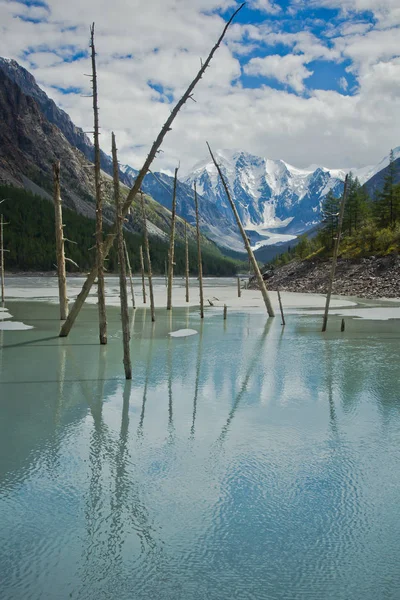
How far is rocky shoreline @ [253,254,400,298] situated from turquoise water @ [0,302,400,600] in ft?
156

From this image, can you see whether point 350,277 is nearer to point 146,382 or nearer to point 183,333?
point 183,333

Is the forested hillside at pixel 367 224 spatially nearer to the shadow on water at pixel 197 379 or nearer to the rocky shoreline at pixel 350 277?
the rocky shoreline at pixel 350 277

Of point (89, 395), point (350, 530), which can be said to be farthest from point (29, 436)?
point (350, 530)

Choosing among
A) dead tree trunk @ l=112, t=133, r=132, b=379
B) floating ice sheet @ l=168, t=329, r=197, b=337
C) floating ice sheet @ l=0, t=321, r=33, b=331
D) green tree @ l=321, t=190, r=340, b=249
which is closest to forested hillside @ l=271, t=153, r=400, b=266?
green tree @ l=321, t=190, r=340, b=249

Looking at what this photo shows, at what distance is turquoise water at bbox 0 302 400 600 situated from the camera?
6547 millimetres

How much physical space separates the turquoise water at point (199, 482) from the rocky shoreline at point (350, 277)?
47686mm

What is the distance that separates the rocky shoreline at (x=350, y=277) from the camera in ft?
219

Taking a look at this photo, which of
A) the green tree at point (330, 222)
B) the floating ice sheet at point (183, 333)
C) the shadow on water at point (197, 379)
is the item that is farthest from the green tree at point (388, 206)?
the shadow on water at point (197, 379)

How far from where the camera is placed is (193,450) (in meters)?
11.2

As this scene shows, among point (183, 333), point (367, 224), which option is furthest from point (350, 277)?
point (183, 333)

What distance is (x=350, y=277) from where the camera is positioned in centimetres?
7462

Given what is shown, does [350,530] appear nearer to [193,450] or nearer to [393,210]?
[193,450]

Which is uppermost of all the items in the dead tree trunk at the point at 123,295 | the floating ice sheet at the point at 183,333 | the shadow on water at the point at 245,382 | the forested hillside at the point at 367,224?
the forested hillside at the point at 367,224

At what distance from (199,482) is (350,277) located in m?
69.3
